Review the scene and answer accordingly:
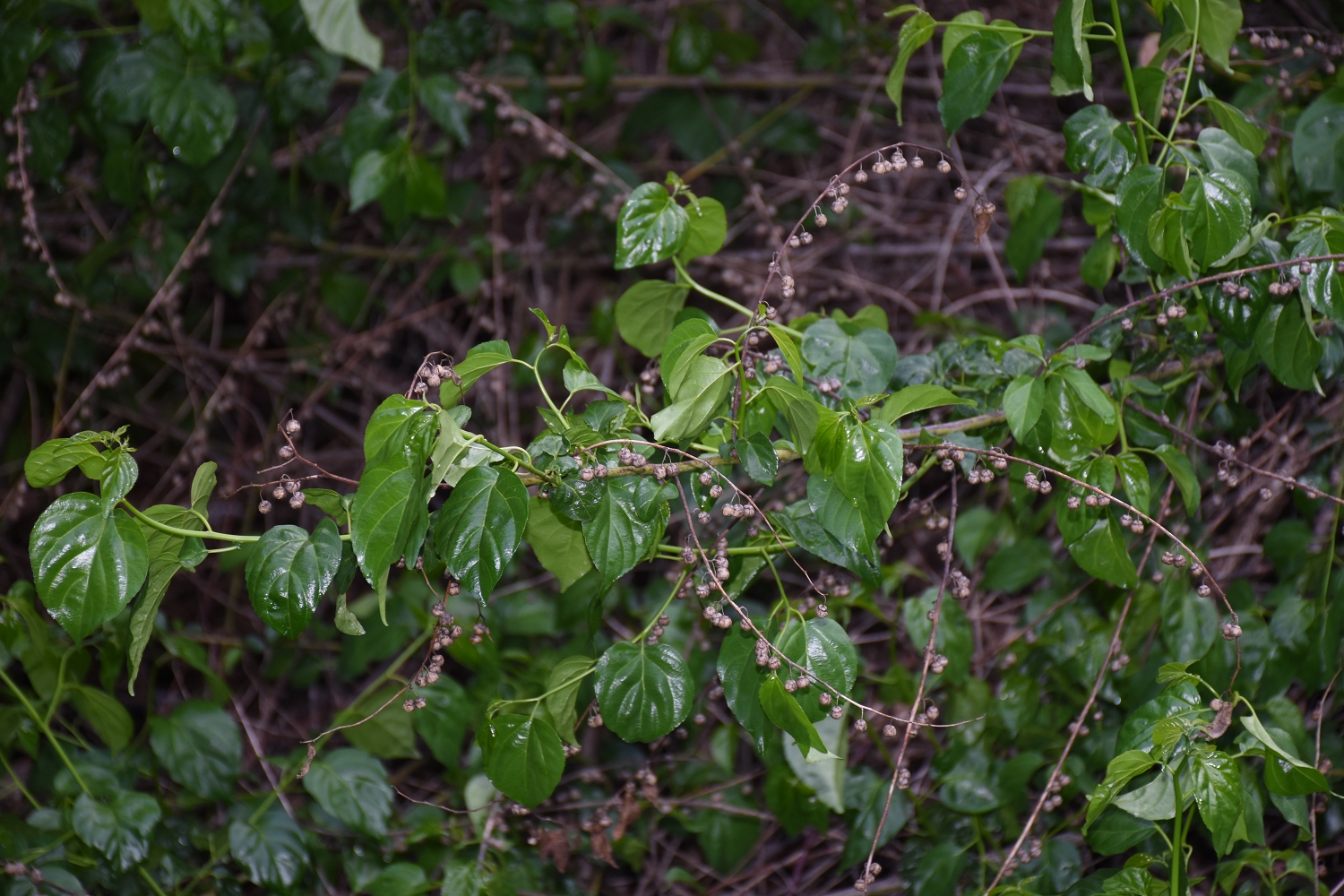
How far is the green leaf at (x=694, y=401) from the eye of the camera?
36.7 inches

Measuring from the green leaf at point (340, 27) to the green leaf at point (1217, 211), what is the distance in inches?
51.5

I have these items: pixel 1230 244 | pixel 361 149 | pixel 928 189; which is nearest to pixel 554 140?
pixel 361 149

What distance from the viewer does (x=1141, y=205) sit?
113cm

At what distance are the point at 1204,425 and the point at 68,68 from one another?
218 centimetres

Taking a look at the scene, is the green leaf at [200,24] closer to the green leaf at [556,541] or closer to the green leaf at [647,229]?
the green leaf at [647,229]

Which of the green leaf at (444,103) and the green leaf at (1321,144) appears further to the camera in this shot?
the green leaf at (444,103)

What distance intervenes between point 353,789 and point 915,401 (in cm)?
112

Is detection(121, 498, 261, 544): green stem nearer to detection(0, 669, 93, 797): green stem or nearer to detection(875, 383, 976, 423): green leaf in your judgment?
detection(0, 669, 93, 797): green stem

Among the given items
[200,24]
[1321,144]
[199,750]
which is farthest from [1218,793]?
[200,24]

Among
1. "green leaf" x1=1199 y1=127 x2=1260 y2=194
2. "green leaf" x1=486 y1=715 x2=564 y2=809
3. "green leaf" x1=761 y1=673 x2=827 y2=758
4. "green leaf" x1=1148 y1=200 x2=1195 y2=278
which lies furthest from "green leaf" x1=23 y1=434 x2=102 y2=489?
"green leaf" x1=1199 y1=127 x2=1260 y2=194

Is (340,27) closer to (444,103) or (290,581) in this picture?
(444,103)

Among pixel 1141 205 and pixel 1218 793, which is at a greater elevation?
pixel 1141 205

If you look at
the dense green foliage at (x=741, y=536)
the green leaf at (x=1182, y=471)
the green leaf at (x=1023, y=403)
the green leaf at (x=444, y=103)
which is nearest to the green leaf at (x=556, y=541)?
the dense green foliage at (x=741, y=536)

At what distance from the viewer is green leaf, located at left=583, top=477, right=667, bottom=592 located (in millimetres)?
963
